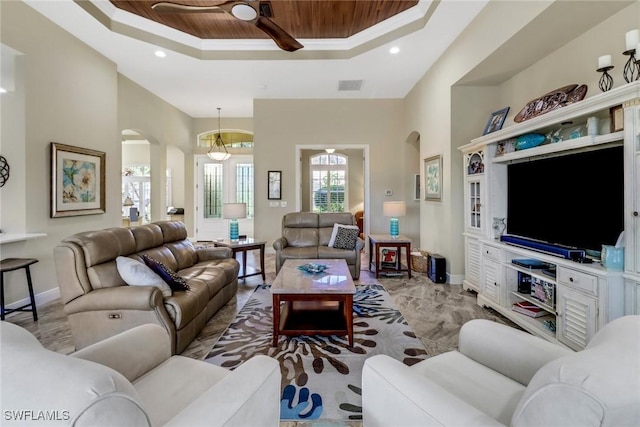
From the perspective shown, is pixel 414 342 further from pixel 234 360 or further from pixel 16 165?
pixel 16 165

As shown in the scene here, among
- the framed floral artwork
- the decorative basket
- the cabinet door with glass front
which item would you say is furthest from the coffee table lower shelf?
the framed floral artwork

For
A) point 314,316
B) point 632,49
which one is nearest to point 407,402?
point 314,316

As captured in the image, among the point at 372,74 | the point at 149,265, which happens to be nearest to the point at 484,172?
the point at 372,74

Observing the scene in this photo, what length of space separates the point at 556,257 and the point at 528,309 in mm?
717

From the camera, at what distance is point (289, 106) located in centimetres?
659

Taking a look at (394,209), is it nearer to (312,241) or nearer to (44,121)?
(312,241)

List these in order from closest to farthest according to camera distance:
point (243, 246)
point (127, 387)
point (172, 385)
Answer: point (127, 387) → point (172, 385) → point (243, 246)

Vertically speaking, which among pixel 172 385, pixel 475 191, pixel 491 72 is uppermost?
pixel 491 72

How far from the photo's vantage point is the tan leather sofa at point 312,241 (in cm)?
455

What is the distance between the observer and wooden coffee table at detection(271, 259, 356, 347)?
2.62 meters

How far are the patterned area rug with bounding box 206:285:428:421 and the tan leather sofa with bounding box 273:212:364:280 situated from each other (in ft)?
3.25

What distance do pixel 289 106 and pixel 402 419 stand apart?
6.40 m

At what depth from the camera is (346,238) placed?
480 centimetres

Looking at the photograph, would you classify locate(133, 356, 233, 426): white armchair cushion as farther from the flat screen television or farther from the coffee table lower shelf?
the flat screen television
